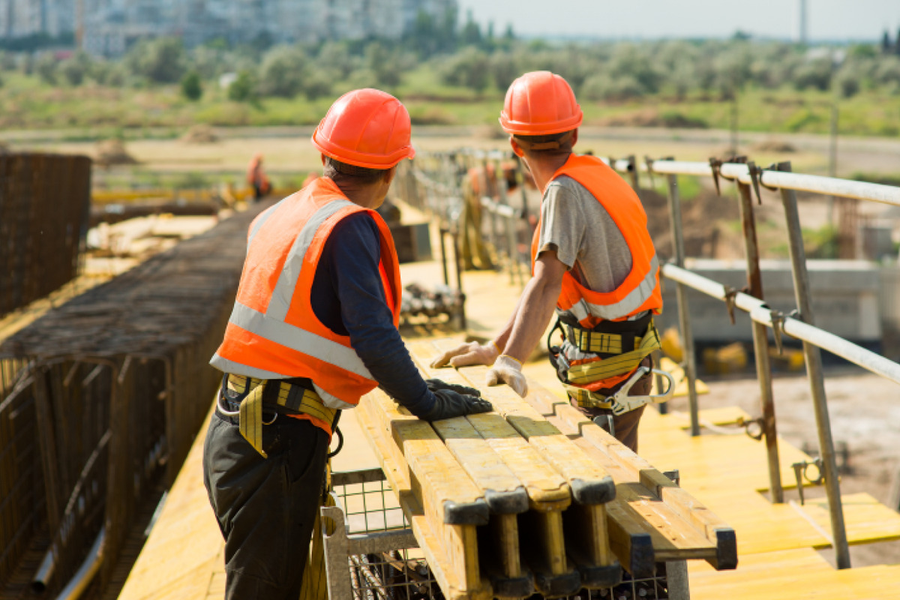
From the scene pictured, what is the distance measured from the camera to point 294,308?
2.47 m

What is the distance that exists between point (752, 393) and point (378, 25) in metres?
189

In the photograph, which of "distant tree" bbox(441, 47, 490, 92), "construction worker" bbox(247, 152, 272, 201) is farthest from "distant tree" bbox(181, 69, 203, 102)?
"construction worker" bbox(247, 152, 272, 201)

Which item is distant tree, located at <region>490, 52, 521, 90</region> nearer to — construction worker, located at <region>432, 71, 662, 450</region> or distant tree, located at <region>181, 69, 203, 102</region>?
distant tree, located at <region>181, 69, 203, 102</region>

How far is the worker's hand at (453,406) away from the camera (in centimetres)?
265

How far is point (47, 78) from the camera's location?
122438 mm

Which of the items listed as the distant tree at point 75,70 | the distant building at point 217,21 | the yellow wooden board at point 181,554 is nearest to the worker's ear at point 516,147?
the yellow wooden board at point 181,554

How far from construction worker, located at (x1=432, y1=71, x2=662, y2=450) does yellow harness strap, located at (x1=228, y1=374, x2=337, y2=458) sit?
75cm

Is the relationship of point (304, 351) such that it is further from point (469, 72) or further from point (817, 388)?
point (469, 72)

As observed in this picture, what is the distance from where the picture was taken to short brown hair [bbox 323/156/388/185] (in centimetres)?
266

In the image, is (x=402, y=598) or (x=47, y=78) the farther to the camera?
(x=47, y=78)

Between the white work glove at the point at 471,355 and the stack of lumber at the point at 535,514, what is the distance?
0.71 m

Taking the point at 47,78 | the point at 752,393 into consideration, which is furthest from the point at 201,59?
the point at 752,393

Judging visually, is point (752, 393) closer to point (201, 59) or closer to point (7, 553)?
point (7, 553)

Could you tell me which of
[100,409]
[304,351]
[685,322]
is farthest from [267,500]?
[100,409]
